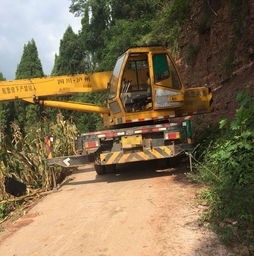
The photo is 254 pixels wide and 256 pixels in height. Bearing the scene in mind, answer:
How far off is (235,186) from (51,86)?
610 centimetres

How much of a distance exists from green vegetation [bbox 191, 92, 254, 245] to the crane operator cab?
199cm

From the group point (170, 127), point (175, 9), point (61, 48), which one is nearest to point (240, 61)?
point (175, 9)

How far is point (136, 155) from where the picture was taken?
7012 mm

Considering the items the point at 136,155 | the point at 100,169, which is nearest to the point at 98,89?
the point at 100,169

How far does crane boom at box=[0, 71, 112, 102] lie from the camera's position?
26.7 feet

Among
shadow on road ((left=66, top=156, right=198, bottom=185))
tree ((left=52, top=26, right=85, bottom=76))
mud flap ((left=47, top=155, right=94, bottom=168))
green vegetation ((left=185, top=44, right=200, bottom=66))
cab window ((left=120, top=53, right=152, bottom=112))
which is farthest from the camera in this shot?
tree ((left=52, top=26, right=85, bottom=76))

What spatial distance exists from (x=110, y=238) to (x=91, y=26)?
28735mm

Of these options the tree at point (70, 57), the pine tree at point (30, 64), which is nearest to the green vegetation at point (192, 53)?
the tree at point (70, 57)

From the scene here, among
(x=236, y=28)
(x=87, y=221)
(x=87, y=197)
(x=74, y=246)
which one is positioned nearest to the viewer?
(x=74, y=246)

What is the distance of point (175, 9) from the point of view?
8.70 m

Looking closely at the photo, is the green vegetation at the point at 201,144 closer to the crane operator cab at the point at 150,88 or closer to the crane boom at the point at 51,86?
the crane boom at the point at 51,86

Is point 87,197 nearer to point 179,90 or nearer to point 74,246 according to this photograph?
point 74,246

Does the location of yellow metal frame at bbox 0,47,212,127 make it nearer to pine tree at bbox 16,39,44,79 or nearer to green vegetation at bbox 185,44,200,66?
green vegetation at bbox 185,44,200,66

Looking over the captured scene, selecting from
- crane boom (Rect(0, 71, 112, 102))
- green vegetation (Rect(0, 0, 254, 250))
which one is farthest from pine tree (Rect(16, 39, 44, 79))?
crane boom (Rect(0, 71, 112, 102))
